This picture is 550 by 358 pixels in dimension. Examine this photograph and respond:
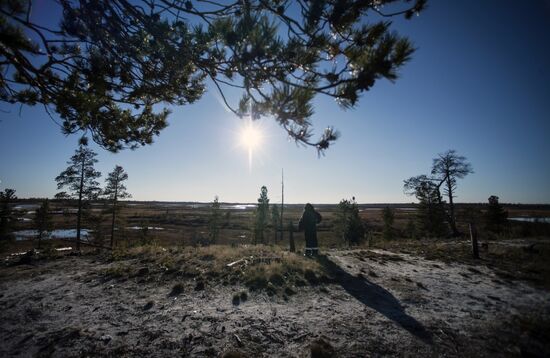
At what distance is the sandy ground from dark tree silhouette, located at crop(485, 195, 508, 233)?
31.9 metres

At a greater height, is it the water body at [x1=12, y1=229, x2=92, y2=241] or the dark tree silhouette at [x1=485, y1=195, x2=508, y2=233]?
the dark tree silhouette at [x1=485, y1=195, x2=508, y2=233]

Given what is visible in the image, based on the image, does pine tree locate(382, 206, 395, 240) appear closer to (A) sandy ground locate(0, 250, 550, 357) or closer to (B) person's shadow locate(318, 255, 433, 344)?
(A) sandy ground locate(0, 250, 550, 357)

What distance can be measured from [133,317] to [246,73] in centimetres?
516

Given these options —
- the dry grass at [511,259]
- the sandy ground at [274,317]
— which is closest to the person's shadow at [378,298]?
the sandy ground at [274,317]

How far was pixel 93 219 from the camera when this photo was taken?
28656mm

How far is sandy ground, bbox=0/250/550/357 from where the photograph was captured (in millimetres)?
3762

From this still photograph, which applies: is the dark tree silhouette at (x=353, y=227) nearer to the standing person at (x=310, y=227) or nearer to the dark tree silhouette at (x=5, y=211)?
the standing person at (x=310, y=227)

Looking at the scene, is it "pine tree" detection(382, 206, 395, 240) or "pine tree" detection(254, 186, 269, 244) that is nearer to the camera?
"pine tree" detection(382, 206, 395, 240)

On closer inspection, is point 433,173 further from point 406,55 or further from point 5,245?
point 5,245

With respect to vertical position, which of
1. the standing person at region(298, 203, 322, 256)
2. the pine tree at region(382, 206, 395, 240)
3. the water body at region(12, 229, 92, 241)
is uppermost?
the standing person at region(298, 203, 322, 256)

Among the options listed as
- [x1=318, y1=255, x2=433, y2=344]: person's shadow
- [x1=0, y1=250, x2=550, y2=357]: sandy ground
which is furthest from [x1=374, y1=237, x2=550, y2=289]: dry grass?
[x1=318, y1=255, x2=433, y2=344]: person's shadow

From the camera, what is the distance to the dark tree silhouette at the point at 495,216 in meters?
30.6

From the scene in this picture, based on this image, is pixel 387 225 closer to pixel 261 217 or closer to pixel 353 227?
pixel 353 227

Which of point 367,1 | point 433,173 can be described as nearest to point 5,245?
point 367,1
